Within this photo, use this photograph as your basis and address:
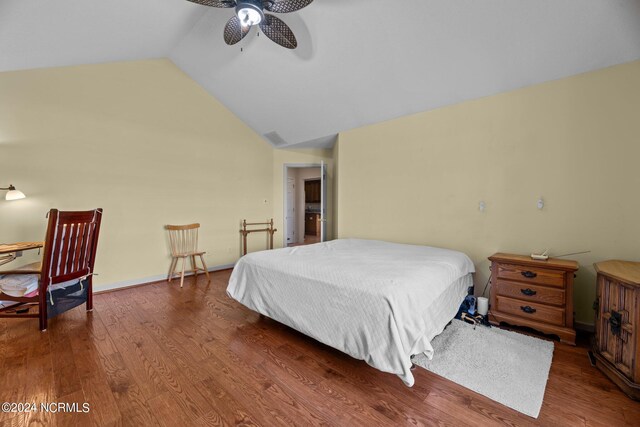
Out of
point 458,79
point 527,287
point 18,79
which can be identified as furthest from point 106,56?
point 527,287

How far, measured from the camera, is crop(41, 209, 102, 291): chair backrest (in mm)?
2195

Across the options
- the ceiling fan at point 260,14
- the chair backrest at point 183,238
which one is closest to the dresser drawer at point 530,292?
the ceiling fan at point 260,14

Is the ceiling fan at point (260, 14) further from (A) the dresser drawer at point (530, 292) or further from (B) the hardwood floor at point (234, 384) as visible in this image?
(A) the dresser drawer at point (530, 292)

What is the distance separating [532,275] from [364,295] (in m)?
1.70

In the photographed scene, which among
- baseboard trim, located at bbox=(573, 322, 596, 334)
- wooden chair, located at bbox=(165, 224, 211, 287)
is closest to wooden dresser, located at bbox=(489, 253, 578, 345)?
baseboard trim, located at bbox=(573, 322, 596, 334)

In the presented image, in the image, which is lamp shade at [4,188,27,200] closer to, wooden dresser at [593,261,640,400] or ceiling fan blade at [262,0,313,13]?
ceiling fan blade at [262,0,313,13]

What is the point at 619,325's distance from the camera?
1643 mm

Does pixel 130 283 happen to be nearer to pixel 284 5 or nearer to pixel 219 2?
pixel 219 2

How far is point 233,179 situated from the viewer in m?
4.72

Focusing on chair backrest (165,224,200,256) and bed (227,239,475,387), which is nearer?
bed (227,239,475,387)

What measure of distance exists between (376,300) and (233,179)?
12.8 ft

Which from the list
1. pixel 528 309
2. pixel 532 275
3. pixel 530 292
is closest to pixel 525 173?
pixel 532 275

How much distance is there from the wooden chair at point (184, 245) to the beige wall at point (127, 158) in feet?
0.53

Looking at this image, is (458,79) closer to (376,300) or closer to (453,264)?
(453,264)
